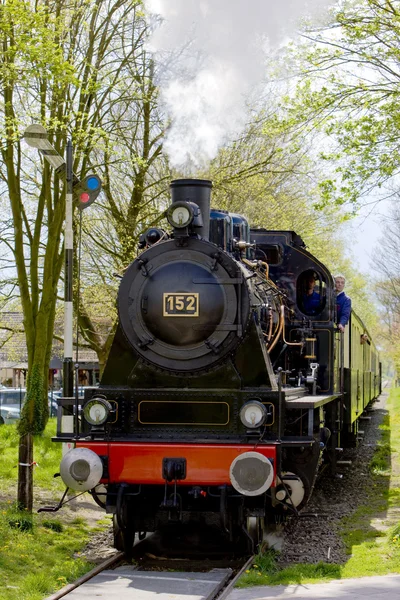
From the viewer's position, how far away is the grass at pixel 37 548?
6.87 metres

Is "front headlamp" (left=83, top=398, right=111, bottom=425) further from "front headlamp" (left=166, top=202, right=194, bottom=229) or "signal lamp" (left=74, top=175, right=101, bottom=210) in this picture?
"signal lamp" (left=74, top=175, right=101, bottom=210)

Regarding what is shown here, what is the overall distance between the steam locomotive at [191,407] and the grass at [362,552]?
56cm

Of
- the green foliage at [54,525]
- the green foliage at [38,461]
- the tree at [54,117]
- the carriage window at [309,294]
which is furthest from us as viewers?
the tree at [54,117]

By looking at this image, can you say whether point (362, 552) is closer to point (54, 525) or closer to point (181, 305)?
point (181, 305)

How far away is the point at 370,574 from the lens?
7.17 metres

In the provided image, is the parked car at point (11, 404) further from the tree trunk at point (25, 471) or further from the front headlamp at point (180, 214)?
the front headlamp at point (180, 214)

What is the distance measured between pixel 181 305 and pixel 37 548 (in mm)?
2770

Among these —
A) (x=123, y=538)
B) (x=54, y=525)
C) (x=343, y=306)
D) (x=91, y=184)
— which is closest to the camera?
(x=123, y=538)

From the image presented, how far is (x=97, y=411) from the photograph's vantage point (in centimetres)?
779

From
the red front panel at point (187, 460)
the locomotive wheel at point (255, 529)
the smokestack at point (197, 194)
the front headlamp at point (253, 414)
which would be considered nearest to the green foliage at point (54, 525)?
the red front panel at point (187, 460)

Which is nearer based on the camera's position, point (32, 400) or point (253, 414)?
point (253, 414)

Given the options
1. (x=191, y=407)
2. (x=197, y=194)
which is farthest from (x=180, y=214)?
(x=191, y=407)

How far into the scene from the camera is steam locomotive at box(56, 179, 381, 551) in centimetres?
749

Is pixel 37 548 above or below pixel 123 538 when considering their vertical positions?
below
